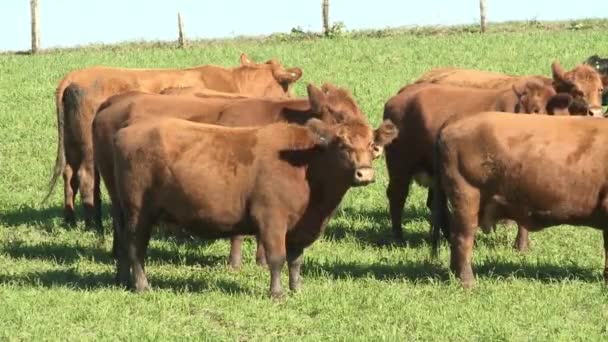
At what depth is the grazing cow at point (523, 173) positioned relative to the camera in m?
10.5

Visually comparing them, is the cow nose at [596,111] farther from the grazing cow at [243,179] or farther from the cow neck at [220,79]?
the cow neck at [220,79]

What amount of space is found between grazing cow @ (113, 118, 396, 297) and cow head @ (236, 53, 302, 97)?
15.7ft

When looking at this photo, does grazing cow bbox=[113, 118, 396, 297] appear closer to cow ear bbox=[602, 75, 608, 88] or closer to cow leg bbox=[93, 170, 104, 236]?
cow leg bbox=[93, 170, 104, 236]

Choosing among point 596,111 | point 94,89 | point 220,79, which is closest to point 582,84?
point 596,111

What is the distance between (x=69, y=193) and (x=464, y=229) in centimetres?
617

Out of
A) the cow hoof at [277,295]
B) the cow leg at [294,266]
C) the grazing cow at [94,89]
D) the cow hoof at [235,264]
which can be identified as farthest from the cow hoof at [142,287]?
the grazing cow at [94,89]

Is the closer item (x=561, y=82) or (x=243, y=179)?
(x=243, y=179)

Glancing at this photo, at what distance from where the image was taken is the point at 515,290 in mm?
10312

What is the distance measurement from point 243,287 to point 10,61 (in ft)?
73.0

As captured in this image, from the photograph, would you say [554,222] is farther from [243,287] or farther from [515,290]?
[243,287]

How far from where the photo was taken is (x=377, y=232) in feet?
46.9

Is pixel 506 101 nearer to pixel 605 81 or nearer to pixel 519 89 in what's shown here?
pixel 519 89

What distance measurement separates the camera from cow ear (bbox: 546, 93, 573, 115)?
1244cm

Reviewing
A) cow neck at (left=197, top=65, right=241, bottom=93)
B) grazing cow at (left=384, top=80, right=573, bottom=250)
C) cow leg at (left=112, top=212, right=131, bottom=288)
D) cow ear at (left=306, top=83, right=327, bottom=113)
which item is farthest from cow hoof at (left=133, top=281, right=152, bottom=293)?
cow neck at (left=197, top=65, right=241, bottom=93)
